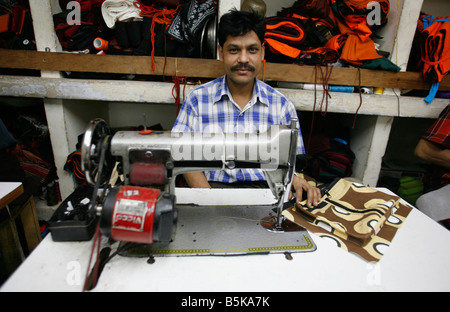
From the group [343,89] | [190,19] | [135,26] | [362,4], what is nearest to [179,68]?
[190,19]

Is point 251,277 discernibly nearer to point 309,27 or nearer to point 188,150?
point 188,150

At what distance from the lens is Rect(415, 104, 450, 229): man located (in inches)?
56.2

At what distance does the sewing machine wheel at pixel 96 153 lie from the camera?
2.33 ft

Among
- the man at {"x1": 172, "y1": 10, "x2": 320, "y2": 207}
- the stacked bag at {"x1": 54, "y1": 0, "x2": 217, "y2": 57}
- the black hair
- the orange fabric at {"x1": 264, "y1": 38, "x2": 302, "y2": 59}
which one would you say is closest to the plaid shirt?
the man at {"x1": 172, "y1": 10, "x2": 320, "y2": 207}

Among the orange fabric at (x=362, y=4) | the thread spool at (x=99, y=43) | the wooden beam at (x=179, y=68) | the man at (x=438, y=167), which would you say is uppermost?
the orange fabric at (x=362, y=4)

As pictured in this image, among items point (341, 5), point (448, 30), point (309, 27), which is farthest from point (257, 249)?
point (448, 30)

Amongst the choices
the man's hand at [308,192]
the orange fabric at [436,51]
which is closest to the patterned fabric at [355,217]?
the man's hand at [308,192]

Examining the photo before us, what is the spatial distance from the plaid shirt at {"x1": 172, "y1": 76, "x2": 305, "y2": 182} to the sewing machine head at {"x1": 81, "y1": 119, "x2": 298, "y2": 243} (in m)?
0.66

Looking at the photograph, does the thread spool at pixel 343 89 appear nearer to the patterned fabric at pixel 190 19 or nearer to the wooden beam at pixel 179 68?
the wooden beam at pixel 179 68

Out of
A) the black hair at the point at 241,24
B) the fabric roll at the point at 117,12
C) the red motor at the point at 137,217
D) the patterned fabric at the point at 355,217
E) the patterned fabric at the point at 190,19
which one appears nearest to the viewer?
the red motor at the point at 137,217

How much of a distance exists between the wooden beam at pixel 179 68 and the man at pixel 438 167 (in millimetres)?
489

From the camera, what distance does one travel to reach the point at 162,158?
2.59 feet

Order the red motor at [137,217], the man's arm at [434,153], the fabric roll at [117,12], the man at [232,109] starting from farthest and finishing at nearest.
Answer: the fabric roll at [117,12] < the man's arm at [434,153] < the man at [232,109] < the red motor at [137,217]
